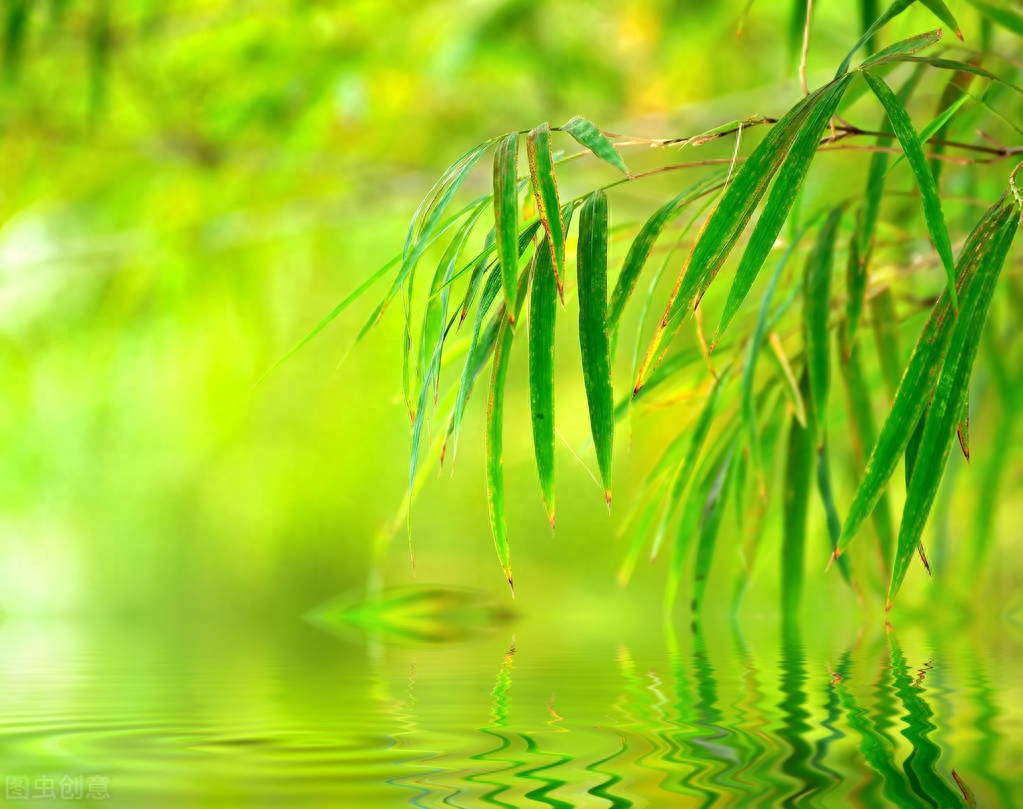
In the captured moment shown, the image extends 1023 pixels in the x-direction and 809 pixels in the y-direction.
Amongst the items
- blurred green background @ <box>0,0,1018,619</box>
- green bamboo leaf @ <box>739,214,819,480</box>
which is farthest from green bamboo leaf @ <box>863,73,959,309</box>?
blurred green background @ <box>0,0,1018,619</box>

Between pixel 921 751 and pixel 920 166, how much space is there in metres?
0.26

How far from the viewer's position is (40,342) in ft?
9.11

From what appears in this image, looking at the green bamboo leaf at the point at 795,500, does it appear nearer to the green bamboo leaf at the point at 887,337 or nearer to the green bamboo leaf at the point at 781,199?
the green bamboo leaf at the point at 887,337

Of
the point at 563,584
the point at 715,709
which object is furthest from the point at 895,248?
the point at 563,584

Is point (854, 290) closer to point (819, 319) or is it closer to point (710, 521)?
point (819, 319)

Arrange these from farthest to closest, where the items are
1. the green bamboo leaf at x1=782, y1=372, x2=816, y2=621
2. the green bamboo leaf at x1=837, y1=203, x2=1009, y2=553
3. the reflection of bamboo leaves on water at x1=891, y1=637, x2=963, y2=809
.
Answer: the green bamboo leaf at x1=782, y1=372, x2=816, y2=621
the green bamboo leaf at x1=837, y1=203, x2=1009, y2=553
the reflection of bamboo leaves on water at x1=891, y1=637, x2=963, y2=809

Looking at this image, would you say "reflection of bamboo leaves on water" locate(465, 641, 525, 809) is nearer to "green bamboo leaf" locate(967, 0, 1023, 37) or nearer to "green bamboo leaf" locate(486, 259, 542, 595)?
"green bamboo leaf" locate(486, 259, 542, 595)

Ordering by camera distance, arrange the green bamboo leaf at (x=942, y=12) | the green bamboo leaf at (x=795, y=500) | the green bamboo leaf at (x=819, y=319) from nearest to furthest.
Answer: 1. the green bamboo leaf at (x=942, y=12)
2. the green bamboo leaf at (x=819, y=319)
3. the green bamboo leaf at (x=795, y=500)

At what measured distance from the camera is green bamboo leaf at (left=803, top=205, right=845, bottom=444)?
2.40 feet

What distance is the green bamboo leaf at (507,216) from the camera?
1.60ft

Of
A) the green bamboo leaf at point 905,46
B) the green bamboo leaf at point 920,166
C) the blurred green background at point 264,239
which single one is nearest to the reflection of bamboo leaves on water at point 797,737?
the green bamboo leaf at point 920,166

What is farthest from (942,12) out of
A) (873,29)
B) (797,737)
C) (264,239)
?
(264,239)

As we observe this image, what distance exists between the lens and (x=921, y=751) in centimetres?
48

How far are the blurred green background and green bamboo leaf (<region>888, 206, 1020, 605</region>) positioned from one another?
516mm
